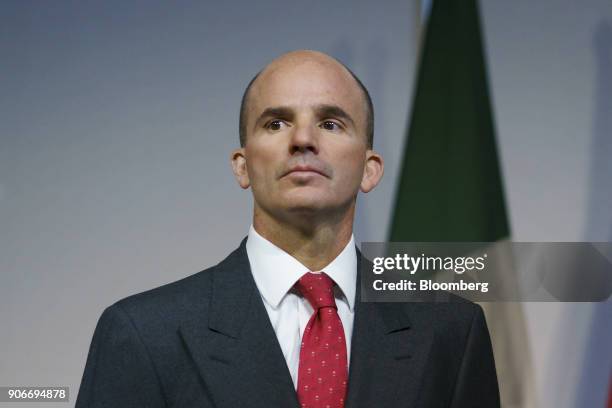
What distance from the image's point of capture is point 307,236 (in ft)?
5.42

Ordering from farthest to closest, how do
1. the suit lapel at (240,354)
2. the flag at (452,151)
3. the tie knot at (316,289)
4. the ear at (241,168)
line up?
the flag at (452,151), the ear at (241,168), the tie knot at (316,289), the suit lapel at (240,354)

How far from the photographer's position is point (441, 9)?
2525mm

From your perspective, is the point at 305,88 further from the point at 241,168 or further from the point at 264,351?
the point at 264,351

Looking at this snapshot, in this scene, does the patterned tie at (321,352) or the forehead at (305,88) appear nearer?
the patterned tie at (321,352)

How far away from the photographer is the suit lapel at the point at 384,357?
156 cm

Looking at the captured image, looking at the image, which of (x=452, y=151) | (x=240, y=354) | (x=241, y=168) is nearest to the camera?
(x=240, y=354)

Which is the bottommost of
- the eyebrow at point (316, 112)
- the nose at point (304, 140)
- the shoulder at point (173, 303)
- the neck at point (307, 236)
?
the shoulder at point (173, 303)

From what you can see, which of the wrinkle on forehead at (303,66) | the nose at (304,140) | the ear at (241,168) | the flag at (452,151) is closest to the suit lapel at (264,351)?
the ear at (241,168)

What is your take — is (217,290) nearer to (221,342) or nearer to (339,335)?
(221,342)

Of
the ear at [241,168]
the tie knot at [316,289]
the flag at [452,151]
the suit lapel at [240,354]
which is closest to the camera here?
the suit lapel at [240,354]

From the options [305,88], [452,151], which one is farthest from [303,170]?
[452,151]

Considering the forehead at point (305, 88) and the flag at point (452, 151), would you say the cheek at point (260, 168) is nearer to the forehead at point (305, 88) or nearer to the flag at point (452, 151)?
the forehead at point (305, 88)

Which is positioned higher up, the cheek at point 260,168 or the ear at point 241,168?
the ear at point 241,168

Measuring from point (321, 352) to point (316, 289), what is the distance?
120 millimetres
